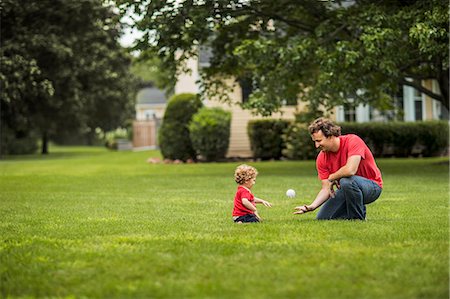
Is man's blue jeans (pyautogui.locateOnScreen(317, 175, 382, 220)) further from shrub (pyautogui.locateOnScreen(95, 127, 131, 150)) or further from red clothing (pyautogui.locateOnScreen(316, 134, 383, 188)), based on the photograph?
shrub (pyautogui.locateOnScreen(95, 127, 131, 150))

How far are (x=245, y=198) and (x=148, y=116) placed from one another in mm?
59906

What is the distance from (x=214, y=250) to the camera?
22.5 ft

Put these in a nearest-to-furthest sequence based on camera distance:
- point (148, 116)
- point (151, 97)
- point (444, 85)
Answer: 1. point (444, 85)
2. point (148, 116)
3. point (151, 97)

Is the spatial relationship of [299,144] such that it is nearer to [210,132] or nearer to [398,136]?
[210,132]

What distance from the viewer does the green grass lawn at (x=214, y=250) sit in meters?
5.41

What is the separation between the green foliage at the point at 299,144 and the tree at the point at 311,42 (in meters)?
5.26

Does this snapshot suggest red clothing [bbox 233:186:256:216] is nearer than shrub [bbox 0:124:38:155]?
Yes

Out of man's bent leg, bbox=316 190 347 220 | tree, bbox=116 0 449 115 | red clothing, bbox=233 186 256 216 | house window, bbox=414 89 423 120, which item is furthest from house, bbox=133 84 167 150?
man's bent leg, bbox=316 190 347 220

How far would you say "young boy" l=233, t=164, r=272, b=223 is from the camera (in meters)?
8.88

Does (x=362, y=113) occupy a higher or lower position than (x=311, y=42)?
lower

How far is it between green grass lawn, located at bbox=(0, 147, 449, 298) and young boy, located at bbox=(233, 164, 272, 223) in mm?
184

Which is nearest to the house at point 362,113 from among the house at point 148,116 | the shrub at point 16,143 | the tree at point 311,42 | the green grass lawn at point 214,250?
the tree at point 311,42

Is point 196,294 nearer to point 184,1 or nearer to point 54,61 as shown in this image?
point 184,1

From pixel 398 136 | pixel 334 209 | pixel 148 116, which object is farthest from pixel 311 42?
pixel 148 116
